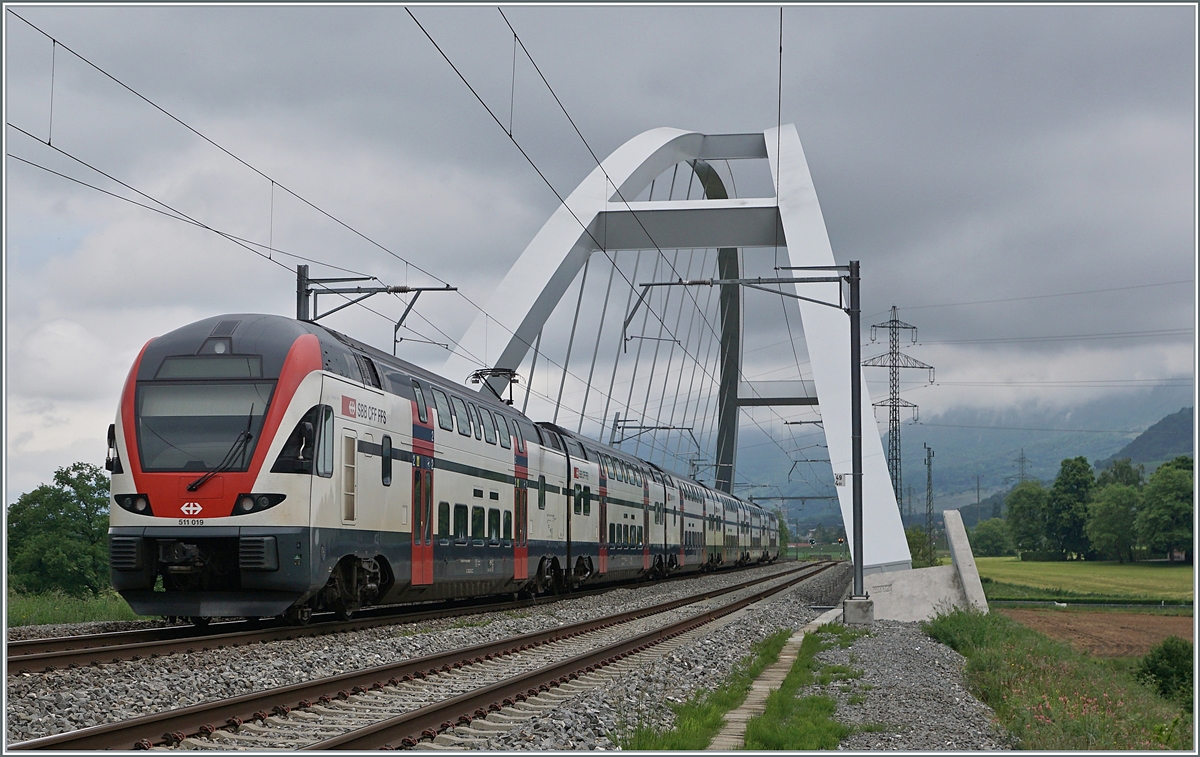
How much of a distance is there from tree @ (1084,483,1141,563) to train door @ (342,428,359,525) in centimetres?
7176

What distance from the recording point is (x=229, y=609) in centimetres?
1390

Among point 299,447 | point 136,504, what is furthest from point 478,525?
point 136,504

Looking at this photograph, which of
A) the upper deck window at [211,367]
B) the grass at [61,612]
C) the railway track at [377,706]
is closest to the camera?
the railway track at [377,706]

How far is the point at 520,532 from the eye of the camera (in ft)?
76.9

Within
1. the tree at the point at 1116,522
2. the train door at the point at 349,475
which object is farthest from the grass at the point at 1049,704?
the tree at the point at 1116,522

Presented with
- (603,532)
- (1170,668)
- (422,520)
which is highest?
(422,520)

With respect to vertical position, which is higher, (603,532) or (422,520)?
(422,520)

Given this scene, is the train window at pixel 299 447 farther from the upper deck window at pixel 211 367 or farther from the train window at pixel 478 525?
the train window at pixel 478 525

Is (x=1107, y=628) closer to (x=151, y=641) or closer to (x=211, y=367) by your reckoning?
(x=211, y=367)

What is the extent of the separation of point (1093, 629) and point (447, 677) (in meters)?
39.1

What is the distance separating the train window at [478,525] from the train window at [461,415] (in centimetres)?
138

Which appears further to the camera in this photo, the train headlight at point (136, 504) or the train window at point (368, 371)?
the train window at point (368, 371)

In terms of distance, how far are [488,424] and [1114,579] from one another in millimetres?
60792

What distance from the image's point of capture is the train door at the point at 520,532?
23.1 meters
